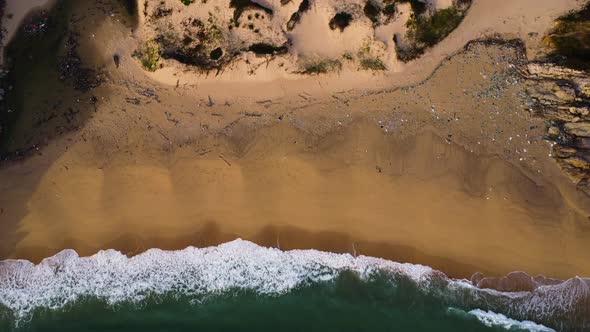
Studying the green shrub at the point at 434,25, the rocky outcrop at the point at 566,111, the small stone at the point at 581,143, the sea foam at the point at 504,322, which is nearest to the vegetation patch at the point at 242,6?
the green shrub at the point at 434,25

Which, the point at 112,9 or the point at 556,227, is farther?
the point at 112,9

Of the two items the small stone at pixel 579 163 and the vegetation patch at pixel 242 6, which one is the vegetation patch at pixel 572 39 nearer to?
the small stone at pixel 579 163

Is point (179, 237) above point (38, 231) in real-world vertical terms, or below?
above

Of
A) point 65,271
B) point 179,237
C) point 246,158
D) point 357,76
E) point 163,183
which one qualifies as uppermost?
point 357,76

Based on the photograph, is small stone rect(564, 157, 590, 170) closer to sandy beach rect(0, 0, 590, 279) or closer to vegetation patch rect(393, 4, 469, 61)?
sandy beach rect(0, 0, 590, 279)

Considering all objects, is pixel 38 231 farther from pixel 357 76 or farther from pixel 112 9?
pixel 357 76

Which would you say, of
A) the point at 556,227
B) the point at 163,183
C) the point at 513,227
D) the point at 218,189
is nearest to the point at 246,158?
the point at 218,189

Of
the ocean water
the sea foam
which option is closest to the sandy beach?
the ocean water
